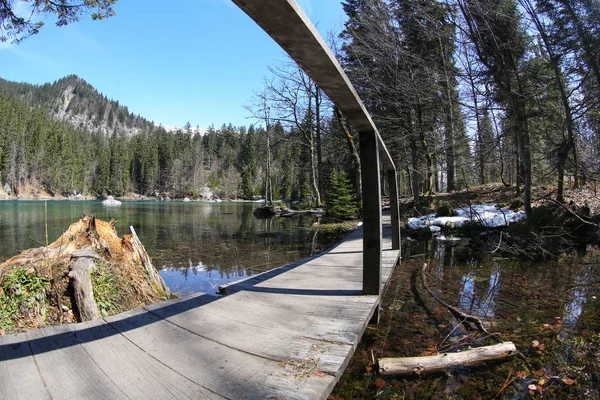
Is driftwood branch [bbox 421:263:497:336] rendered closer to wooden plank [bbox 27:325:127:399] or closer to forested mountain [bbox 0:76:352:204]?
wooden plank [bbox 27:325:127:399]

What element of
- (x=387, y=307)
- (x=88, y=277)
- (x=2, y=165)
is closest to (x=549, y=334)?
(x=387, y=307)

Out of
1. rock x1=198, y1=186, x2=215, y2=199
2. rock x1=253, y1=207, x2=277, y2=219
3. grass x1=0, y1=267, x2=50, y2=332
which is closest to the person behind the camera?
grass x1=0, y1=267, x2=50, y2=332

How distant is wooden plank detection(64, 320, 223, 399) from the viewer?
4.97 ft

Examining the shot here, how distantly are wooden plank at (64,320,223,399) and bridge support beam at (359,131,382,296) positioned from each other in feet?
6.67

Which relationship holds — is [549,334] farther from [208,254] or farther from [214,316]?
[208,254]

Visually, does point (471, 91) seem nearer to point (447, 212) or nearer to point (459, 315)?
point (447, 212)

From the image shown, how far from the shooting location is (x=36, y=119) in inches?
3049

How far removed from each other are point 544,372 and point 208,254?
802cm

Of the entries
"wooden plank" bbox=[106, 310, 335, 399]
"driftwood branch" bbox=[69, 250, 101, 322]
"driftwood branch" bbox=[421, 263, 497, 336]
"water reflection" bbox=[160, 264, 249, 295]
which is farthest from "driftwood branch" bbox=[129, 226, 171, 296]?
"driftwood branch" bbox=[421, 263, 497, 336]

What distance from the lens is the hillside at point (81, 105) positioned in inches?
6841

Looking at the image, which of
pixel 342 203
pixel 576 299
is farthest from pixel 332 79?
pixel 342 203

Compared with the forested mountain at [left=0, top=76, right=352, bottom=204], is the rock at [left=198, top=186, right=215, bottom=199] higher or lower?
lower

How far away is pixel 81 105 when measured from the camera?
184875 millimetres

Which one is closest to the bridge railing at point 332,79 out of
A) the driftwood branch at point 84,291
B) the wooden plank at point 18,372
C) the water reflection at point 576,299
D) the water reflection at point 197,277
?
the wooden plank at point 18,372
